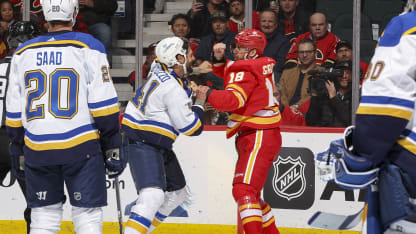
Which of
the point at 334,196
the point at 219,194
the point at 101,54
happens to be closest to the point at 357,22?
the point at 334,196

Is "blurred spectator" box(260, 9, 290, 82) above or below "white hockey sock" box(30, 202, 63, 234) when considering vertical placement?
above

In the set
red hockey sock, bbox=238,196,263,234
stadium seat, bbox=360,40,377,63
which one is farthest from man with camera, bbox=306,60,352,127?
red hockey sock, bbox=238,196,263,234

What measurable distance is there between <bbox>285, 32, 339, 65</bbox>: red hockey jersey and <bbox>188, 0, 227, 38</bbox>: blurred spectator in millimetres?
585

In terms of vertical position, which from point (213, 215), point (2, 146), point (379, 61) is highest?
point (379, 61)

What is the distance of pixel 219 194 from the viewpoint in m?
5.03

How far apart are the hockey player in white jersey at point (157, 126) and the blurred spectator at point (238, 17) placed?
0.99 m

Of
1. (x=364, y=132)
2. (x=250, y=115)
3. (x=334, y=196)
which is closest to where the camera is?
(x=364, y=132)

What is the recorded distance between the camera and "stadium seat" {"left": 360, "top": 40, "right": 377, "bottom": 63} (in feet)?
16.5

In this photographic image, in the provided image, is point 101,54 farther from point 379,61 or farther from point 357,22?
point 357,22

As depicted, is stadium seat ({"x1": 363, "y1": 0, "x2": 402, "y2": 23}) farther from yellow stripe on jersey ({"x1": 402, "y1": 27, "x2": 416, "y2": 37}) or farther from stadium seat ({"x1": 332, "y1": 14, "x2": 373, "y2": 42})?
yellow stripe on jersey ({"x1": 402, "y1": 27, "x2": 416, "y2": 37})

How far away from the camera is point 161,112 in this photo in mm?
4074

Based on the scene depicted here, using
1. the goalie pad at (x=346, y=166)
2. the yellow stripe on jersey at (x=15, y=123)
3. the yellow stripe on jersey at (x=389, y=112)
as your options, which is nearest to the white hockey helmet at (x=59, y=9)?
the yellow stripe on jersey at (x=15, y=123)

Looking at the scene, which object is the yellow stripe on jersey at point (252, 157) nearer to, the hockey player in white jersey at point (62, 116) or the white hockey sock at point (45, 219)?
the hockey player in white jersey at point (62, 116)

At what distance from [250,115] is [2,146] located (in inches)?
64.1
